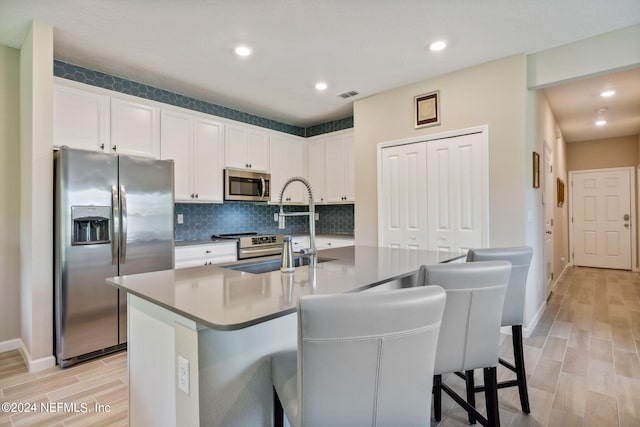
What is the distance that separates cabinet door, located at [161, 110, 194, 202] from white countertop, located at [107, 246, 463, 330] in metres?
2.13

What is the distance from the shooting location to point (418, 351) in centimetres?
98

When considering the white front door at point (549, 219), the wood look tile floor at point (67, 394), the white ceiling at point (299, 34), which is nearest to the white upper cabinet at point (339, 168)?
the white ceiling at point (299, 34)

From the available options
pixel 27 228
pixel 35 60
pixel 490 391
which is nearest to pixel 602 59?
pixel 490 391

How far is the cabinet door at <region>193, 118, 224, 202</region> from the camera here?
3906mm

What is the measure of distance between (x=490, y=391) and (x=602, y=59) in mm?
2907

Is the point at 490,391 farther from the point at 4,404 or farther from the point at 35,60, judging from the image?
the point at 35,60

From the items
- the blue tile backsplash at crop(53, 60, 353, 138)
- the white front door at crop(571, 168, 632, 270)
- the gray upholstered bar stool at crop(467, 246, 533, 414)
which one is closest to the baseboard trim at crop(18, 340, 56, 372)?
the blue tile backsplash at crop(53, 60, 353, 138)

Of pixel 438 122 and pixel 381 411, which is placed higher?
pixel 438 122

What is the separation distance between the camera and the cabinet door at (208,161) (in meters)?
3.91

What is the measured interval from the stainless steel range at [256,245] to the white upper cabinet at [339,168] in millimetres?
1092

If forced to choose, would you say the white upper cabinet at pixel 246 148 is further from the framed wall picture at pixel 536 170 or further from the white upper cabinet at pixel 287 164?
the framed wall picture at pixel 536 170

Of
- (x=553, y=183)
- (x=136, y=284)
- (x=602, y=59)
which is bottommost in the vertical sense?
(x=136, y=284)

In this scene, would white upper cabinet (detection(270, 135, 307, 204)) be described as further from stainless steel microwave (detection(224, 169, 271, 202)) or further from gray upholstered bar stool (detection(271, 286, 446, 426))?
gray upholstered bar stool (detection(271, 286, 446, 426))

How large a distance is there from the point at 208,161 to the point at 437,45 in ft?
9.03
